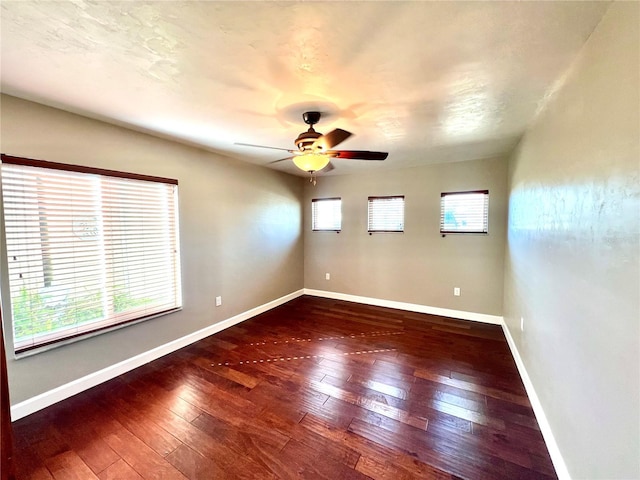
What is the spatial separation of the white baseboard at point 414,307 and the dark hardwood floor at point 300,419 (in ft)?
2.25

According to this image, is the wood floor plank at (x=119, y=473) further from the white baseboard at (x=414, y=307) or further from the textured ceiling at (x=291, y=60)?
the white baseboard at (x=414, y=307)

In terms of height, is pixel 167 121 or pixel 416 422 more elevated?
pixel 167 121

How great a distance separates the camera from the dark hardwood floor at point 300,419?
154cm

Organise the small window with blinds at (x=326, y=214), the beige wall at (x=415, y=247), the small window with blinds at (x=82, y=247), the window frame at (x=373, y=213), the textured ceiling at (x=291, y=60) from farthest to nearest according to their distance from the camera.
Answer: the small window with blinds at (x=326, y=214)
the window frame at (x=373, y=213)
the beige wall at (x=415, y=247)
the small window with blinds at (x=82, y=247)
the textured ceiling at (x=291, y=60)

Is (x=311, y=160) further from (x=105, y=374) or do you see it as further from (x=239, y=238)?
(x=105, y=374)

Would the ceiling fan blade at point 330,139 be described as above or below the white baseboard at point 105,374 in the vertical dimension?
above

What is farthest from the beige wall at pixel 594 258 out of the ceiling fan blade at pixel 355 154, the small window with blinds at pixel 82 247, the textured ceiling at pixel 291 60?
the small window with blinds at pixel 82 247

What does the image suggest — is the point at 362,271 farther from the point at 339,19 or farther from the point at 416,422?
the point at 339,19

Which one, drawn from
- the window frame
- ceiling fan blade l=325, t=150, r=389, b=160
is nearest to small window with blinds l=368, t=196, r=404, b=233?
the window frame

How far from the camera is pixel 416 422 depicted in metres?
1.87

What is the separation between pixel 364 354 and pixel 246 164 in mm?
2981

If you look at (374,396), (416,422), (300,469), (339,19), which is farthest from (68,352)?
(339,19)

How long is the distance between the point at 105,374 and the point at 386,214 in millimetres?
4034

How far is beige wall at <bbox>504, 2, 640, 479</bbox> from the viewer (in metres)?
0.93
